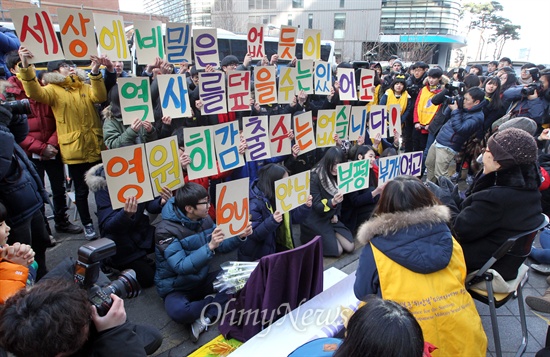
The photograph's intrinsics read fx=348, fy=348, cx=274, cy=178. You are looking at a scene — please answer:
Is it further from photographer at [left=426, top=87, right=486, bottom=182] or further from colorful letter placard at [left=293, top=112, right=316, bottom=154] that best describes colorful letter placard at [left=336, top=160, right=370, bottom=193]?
photographer at [left=426, top=87, right=486, bottom=182]

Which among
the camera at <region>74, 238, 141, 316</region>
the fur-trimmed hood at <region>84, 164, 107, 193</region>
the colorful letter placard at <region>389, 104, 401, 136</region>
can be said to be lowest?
the fur-trimmed hood at <region>84, 164, 107, 193</region>

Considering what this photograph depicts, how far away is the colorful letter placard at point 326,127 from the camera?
4129 millimetres

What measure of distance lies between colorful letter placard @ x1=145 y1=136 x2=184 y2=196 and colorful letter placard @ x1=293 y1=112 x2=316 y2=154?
151 centimetres

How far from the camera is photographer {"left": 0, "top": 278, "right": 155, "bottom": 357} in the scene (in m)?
1.12

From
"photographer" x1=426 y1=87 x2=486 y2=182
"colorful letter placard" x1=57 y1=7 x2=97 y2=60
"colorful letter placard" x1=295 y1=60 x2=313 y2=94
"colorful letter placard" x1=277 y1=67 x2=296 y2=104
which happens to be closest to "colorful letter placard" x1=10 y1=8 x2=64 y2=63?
"colorful letter placard" x1=57 y1=7 x2=97 y2=60

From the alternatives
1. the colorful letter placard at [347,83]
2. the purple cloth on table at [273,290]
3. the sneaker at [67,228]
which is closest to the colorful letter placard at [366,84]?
the colorful letter placard at [347,83]

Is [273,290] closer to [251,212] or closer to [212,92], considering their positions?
[251,212]

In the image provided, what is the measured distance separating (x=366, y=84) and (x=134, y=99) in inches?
123

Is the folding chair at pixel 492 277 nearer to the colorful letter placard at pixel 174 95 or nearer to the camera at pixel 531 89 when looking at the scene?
the colorful letter placard at pixel 174 95

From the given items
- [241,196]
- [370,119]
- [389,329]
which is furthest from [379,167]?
[389,329]

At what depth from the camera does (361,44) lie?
40.2m

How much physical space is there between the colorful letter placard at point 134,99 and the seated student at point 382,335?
8.88 ft

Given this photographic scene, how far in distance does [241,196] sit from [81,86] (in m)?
2.28

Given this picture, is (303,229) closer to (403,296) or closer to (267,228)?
(267,228)
